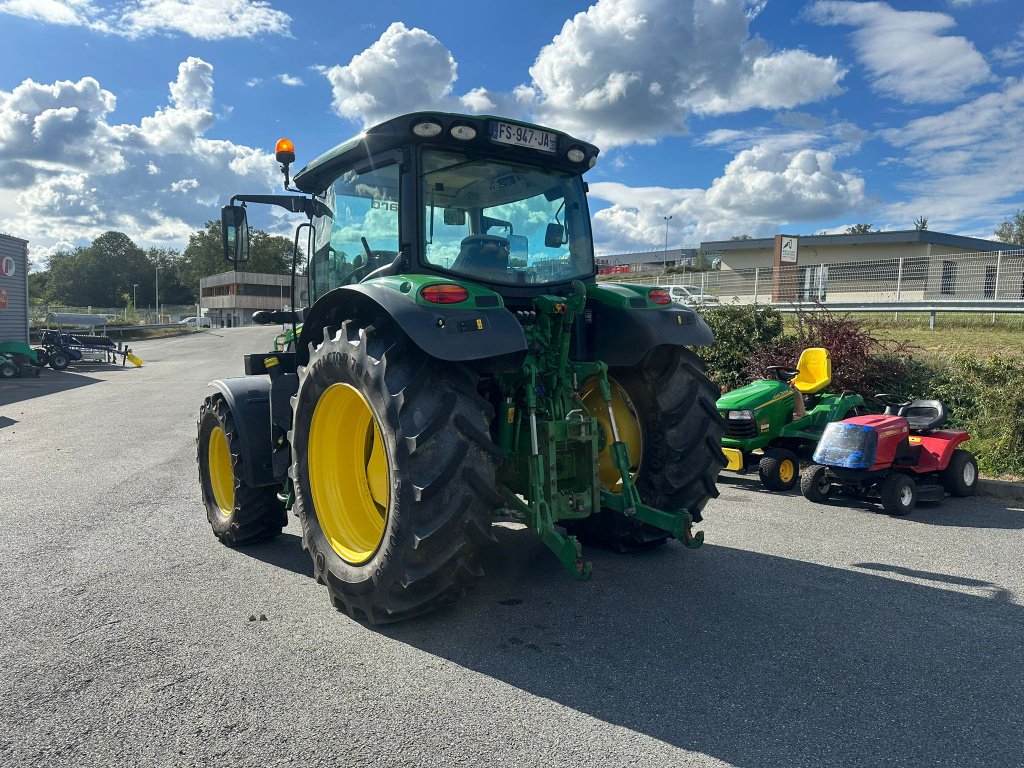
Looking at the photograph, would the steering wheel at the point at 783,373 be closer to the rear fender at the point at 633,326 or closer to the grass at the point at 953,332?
the grass at the point at 953,332

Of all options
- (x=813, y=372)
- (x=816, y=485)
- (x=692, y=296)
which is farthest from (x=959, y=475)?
(x=692, y=296)

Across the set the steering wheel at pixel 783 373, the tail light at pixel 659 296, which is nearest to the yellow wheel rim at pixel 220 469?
the tail light at pixel 659 296

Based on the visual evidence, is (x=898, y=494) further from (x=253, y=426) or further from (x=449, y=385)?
(x=253, y=426)

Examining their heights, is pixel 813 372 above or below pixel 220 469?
above

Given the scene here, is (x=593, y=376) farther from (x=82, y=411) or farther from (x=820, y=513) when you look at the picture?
(x=82, y=411)

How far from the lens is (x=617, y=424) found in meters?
4.88

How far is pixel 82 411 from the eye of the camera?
13477 mm

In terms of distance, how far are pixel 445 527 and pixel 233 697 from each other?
1.10 m

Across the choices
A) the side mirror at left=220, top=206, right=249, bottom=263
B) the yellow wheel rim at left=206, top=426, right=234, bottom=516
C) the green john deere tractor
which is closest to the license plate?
the green john deere tractor

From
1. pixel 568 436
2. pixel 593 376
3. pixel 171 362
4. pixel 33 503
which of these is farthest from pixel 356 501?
pixel 171 362

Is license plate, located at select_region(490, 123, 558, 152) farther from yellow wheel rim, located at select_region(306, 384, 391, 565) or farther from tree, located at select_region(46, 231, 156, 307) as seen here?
tree, located at select_region(46, 231, 156, 307)

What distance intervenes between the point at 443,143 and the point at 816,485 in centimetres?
462

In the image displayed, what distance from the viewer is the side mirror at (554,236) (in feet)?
15.2

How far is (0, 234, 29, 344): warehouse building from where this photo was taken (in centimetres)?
2450
